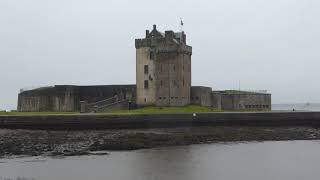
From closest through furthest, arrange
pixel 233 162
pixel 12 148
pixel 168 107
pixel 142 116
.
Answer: pixel 233 162 < pixel 12 148 < pixel 142 116 < pixel 168 107

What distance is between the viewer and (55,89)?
57875 mm

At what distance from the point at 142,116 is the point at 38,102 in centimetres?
1821

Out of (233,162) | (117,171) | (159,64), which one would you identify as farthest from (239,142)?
(159,64)

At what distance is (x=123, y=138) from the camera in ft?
123

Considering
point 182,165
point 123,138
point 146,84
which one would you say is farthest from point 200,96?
point 182,165

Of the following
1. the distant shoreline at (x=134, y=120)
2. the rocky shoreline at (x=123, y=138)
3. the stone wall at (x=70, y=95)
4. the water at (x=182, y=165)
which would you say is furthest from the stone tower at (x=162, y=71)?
the water at (x=182, y=165)

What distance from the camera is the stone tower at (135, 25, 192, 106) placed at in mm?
54281

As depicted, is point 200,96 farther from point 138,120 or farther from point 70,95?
point 138,120

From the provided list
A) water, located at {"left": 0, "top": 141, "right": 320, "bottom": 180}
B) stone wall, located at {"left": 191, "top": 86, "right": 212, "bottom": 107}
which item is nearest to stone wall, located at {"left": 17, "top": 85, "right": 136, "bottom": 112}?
stone wall, located at {"left": 191, "top": 86, "right": 212, "bottom": 107}

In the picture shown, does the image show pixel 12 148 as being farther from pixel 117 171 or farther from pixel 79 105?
pixel 79 105

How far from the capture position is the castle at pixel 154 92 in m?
54.3

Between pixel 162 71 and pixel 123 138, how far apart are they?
58.5 ft

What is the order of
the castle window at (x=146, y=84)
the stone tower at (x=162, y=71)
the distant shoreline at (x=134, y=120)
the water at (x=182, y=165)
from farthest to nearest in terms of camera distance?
the castle window at (x=146, y=84), the stone tower at (x=162, y=71), the distant shoreline at (x=134, y=120), the water at (x=182, y=165)

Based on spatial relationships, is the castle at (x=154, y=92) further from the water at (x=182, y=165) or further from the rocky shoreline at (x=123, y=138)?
the water at (x=182, y=165)
